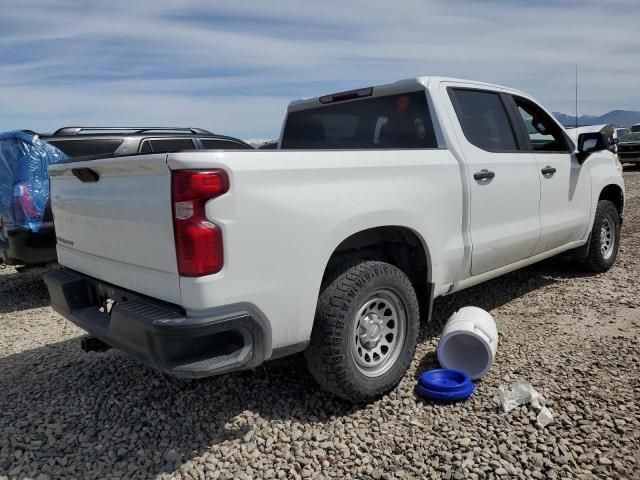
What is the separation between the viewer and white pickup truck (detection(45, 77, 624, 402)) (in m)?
2.43

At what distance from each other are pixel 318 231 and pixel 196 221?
2.17 ft

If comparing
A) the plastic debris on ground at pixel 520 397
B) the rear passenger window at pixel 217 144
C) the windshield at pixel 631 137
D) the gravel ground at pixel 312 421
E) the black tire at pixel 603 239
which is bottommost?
the gravel ground at pixel 312 421

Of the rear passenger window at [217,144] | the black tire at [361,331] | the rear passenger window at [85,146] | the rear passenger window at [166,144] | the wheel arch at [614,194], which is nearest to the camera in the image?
the black tire at [361,331]

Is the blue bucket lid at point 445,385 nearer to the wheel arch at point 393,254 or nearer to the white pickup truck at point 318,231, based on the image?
the white pickup truck at point 318,231

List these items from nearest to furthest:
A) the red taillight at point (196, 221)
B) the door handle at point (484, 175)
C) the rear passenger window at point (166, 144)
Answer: the red taillight at point (196, 221) < the door handle at point (484, 175) < the rear passenger window at point (166, 144)

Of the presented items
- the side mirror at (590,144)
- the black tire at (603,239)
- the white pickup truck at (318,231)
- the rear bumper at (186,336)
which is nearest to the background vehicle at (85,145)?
the white pickup truck at (318,231)

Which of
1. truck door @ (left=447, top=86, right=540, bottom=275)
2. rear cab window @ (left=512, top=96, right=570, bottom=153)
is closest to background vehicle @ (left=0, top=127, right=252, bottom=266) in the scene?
truck door @ (left=447, top=86, right=540, bottom=275)

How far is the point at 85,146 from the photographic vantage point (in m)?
6.22

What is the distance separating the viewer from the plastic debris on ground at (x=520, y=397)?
10.2ft

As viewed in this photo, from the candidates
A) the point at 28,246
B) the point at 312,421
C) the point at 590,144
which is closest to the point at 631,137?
the point at 590,144

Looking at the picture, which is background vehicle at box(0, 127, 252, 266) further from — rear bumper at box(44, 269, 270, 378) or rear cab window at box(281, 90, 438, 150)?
rear bumper at box(44, 269, 270, 378)

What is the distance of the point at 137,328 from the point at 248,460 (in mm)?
909

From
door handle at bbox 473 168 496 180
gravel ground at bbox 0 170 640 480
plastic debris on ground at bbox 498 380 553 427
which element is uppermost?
door handle at bbox 473 168 496 180

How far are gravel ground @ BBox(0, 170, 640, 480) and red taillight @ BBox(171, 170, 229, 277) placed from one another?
1.10 metres
